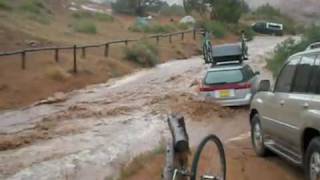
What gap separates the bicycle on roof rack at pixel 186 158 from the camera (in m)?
6.29

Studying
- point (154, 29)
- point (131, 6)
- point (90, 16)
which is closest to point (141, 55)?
point (154, 29)

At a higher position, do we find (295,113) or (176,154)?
(295,113)

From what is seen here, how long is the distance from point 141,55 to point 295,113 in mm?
30584

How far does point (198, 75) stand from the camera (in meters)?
31.2

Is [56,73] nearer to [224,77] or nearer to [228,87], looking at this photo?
[224,77]

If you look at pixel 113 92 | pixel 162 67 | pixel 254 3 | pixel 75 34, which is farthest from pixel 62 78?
pixel 254 3

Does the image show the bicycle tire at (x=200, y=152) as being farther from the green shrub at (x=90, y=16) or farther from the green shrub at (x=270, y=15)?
the green shrub at (x=270, y=15)

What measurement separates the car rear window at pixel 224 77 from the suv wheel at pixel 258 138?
24.6ft

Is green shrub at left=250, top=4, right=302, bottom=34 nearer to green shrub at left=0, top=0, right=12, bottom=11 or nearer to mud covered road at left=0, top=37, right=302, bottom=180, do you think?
green shrub at left=0, top=0, right=12, bottom=11

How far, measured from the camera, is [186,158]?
6.59 metres

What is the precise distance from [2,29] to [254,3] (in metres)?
82.9

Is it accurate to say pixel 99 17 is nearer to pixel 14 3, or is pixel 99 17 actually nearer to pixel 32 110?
pixel 14 3

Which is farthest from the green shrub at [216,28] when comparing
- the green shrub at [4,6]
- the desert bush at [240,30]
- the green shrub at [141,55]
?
the green shrub at [141,55]

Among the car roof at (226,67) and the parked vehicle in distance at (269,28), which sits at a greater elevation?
the car roof at (226,67)
